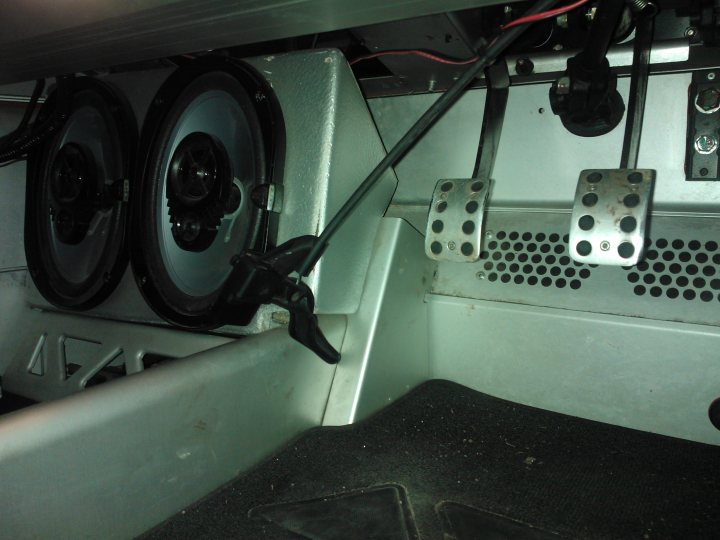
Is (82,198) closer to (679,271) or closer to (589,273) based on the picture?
(589,273)

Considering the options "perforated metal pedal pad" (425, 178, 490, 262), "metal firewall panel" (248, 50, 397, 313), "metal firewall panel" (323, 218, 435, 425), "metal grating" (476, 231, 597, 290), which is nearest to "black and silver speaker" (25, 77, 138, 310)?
"metal firewall panel" (248, 50, 397, 313)

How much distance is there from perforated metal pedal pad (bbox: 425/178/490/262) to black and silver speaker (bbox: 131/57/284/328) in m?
0.29

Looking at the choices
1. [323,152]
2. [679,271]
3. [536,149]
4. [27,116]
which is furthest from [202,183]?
[679,271]

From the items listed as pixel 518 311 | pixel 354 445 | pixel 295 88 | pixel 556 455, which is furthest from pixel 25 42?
pixel 556 455

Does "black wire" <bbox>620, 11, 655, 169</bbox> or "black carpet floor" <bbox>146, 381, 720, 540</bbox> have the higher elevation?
"black wire" <bbox>620, 11, 655, 169</bbox>

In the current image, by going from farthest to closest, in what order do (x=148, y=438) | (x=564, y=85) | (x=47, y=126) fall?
(x=47, y=126) < (x=564, y=85) < (x=148, y=438)

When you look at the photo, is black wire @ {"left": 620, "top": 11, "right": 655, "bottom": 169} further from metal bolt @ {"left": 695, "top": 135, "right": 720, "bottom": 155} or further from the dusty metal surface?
the dusty metal surface

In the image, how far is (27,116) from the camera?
3.88ft

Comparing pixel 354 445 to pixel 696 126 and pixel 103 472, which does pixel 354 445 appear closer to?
pixel 103 472

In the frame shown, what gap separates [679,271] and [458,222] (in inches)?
15.9

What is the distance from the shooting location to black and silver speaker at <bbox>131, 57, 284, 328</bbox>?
897 millimetres

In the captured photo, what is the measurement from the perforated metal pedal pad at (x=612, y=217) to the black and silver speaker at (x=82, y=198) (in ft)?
2.78

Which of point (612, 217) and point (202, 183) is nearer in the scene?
point (612, 217)

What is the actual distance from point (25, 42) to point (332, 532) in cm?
83
